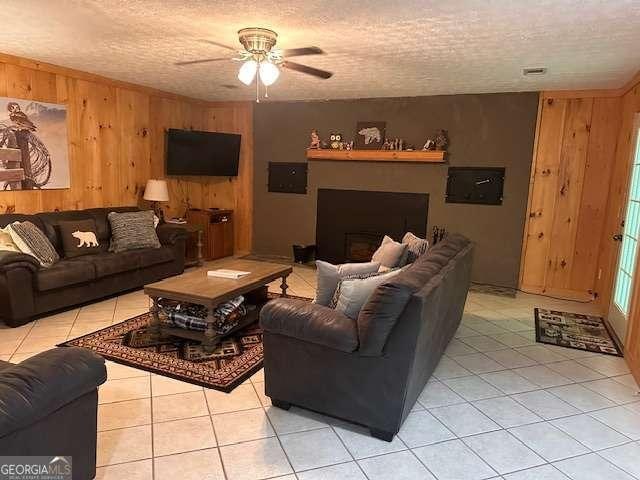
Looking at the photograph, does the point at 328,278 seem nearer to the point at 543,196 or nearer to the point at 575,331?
the point at 575,331

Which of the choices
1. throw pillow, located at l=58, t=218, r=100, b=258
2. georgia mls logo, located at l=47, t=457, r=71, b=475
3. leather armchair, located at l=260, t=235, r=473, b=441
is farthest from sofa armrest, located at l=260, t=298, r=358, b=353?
throw pillow, located at l=58, t=218, r=100, b=258

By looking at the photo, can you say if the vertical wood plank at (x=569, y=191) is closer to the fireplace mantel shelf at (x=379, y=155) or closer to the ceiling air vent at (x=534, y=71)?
the ceiling air vent at (x=534, y=71)

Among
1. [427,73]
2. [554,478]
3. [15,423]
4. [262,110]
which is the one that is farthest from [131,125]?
[554,478]

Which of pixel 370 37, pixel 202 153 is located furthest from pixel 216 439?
pixel 202 153

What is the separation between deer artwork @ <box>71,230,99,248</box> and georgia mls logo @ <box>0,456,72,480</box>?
3.20 meters

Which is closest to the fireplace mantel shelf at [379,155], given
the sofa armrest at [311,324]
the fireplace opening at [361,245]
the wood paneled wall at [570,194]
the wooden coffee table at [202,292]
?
the fireplace opening at [361,245]

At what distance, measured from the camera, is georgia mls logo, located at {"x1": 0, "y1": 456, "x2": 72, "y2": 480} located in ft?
4.72

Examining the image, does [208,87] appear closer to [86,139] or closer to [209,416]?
[86,139]

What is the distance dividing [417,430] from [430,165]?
390 cm

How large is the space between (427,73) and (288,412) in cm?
343

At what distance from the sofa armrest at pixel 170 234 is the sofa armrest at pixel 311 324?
10.1ft

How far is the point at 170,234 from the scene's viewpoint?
5.14 metres

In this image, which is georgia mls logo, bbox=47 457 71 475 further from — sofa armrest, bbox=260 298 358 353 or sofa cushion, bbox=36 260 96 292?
sofa cushion, bbox=36 260 96 292

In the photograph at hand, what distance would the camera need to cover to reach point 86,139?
4.98 metres
